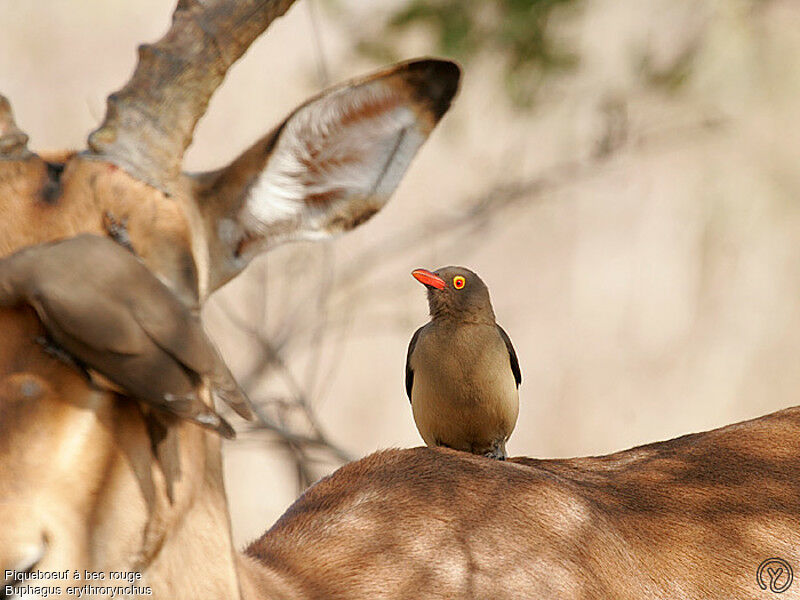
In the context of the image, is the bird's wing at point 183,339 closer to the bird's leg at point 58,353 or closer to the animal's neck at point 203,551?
the bird's leg at point 58,353

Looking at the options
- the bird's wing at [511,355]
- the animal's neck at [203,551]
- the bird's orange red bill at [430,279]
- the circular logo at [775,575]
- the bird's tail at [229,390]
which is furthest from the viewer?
the bird's wing at [511,355]

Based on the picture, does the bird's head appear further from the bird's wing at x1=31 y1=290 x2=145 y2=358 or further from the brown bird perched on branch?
the bird's wing at x1=31 y1=290 x2=145 y2=358

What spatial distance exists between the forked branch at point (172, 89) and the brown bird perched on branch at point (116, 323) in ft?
1.31

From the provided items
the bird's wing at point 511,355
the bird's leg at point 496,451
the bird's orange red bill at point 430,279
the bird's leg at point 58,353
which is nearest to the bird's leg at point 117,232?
the bird's leg at point 58,353

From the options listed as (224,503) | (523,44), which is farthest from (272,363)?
(224,503)

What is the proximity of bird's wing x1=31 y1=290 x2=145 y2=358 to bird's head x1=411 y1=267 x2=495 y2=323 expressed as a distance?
210 cm

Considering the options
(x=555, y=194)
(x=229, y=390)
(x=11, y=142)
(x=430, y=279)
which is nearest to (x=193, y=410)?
(x=229, y=390)

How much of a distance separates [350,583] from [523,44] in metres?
8.35

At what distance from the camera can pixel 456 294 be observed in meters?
4.04

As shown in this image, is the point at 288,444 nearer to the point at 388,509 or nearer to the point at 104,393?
the point at 388,509

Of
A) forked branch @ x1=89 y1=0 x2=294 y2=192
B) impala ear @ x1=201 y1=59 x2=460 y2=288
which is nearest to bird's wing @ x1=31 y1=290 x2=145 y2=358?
forked branch @ x1=89 y1=0 x2=294 y2=192

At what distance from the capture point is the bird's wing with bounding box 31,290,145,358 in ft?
6.40

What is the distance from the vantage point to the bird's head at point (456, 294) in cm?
401

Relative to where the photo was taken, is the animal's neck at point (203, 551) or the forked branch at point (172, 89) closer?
the animal's neck at point (203, 551)
